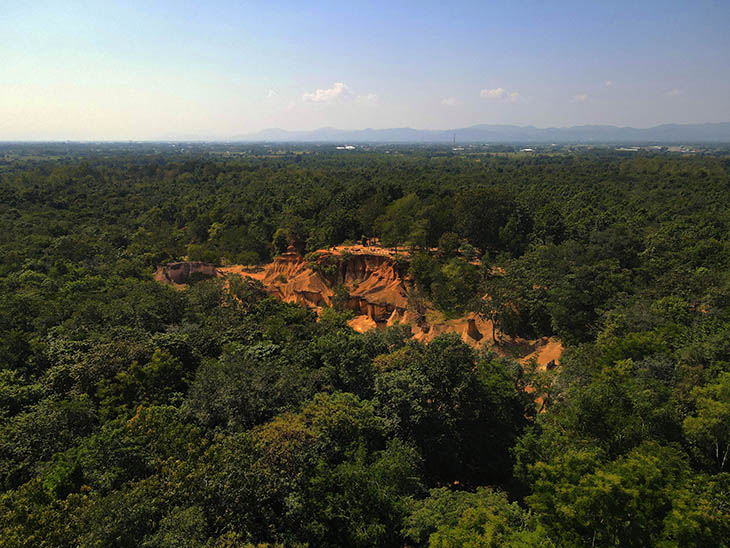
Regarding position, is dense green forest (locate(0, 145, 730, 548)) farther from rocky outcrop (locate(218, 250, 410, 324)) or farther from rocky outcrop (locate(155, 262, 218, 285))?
rocky outcrop (locate(155, 262, 218, 285))

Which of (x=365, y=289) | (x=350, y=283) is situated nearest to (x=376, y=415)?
(x=365, y=289)

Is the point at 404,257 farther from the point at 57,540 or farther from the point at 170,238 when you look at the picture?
the point at 170,238

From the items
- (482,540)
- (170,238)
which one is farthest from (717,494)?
(170,238)

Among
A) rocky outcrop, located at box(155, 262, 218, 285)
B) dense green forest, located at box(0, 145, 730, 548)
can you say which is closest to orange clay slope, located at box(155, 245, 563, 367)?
rocky outcrop, located at box(155, 262, 218, 285)

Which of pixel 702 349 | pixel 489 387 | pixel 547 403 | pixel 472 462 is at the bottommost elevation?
pixel 472 462

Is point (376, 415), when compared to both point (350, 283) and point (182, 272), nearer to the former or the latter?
point (350, 283)
